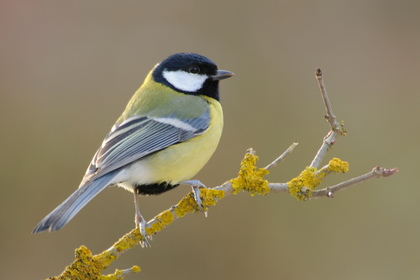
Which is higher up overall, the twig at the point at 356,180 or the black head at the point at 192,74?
the black head at the point at 192,74

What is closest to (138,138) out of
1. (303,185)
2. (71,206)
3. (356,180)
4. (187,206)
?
(187,206)

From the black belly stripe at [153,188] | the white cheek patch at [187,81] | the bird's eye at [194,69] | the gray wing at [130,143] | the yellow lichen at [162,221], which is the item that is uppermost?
the bird's eye at [194,69]

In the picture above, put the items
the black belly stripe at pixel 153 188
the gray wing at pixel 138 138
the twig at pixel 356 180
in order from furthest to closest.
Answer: the black belly stripe at pixel 153 188 < the gray wing at pixel 138 138 < the twig at pixel 356 180

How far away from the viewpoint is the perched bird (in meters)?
3.17

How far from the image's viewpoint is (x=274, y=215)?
4527 millimetres

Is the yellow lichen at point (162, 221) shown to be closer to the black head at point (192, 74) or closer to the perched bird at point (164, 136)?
the perched bird at point (164, 136)

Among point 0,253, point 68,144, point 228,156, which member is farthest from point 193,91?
point 0,253

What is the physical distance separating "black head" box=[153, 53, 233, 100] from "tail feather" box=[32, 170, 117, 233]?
838 millimetres

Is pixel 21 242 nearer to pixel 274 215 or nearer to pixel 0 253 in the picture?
pixel 0 253

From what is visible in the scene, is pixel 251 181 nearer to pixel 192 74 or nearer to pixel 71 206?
pixel 71 206

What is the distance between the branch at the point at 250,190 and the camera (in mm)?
2498

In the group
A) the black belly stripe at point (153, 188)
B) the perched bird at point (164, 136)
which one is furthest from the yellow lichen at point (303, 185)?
the black belly stripe at point (153, 188)

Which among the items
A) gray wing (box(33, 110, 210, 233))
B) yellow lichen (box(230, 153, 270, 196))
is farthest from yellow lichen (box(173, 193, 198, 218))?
gray wing (box(33, 110, 210, 233))

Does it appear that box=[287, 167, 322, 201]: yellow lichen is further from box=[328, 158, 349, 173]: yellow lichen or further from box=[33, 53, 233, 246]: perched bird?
box=[33, 53, 233, 246]: perched bird
